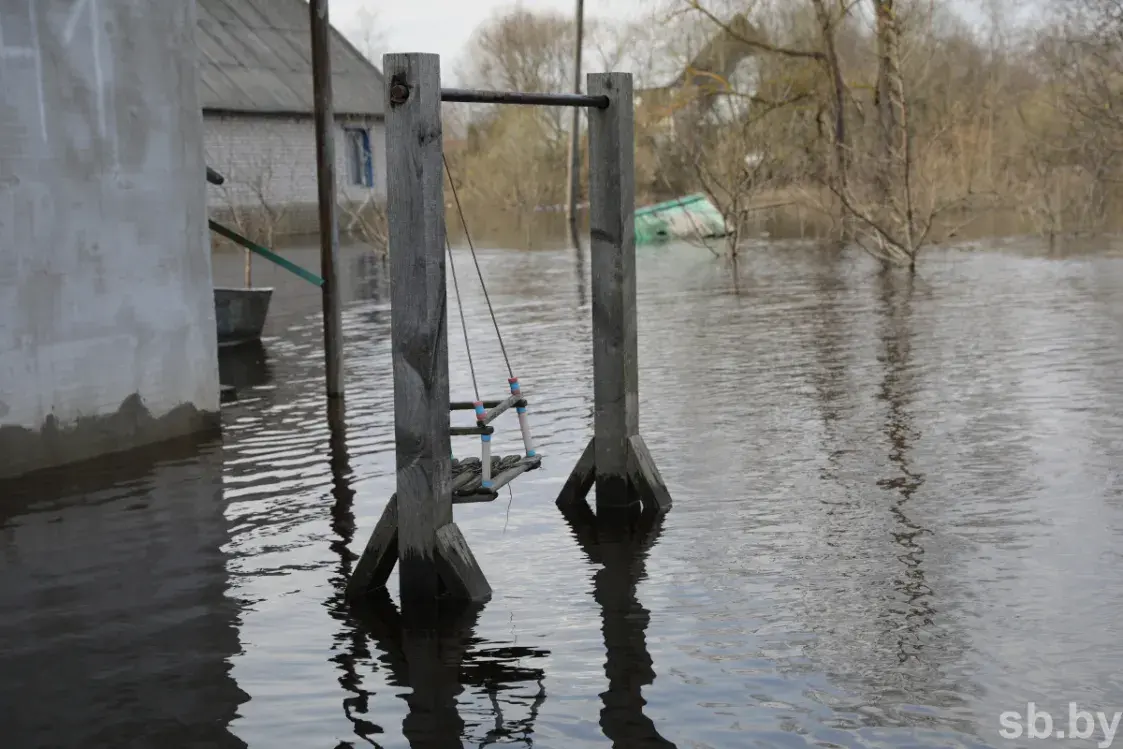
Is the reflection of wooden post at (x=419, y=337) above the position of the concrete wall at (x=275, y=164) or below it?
below

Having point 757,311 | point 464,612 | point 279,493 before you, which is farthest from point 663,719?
point 757,311

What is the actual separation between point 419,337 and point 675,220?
3172 centimetres

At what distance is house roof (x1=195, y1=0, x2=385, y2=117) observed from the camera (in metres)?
37.2

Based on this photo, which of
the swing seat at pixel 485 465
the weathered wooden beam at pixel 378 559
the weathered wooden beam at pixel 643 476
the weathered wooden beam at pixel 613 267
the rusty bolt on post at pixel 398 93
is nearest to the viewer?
the rusty bolt on post at pixel 398 93

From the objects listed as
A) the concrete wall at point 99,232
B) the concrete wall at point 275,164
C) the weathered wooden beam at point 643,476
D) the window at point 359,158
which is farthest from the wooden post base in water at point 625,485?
the window at point 359,158

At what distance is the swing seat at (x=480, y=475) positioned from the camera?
7.01 m

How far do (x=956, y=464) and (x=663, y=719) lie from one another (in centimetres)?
461

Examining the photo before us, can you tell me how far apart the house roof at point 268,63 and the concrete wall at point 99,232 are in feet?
83.7

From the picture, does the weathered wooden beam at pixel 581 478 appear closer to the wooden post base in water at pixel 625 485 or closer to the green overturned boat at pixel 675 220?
the wooden post base in water at pixel 625 485

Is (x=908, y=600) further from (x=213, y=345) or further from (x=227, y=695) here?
(x=213, y=345)

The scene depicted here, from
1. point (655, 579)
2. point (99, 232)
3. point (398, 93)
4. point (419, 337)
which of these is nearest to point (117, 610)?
point (419, 337)

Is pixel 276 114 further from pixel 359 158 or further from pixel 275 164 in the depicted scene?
pixel 359 158

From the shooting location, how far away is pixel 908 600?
22.0ft

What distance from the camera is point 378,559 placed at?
22.7 feet
